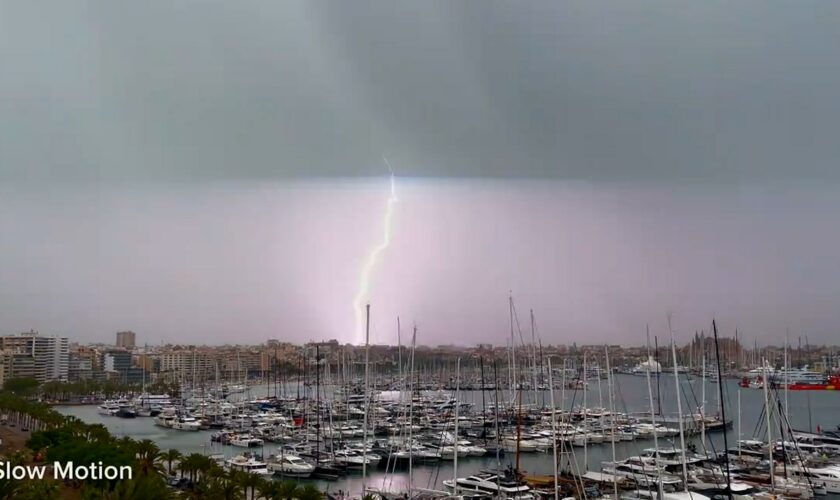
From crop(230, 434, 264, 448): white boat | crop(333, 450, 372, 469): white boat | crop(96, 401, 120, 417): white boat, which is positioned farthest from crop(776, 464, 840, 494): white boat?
crop(96, 401, 120, 417): white boat

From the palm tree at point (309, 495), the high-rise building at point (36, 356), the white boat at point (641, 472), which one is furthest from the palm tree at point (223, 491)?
the high-rise building at point (36, 356)

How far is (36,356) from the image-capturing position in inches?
2096

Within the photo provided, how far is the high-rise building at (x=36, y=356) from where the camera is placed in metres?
49.5

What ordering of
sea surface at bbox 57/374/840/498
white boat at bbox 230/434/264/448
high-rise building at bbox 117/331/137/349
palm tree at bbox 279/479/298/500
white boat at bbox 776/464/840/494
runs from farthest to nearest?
high-rise building at bbox 117/331/137/349
white boat at bbox 230/434/264/448
sea surface at bbox 57/374/840/498
white boat at bbox 776/464/840/494
palm tree at bbox 279/479/298/500

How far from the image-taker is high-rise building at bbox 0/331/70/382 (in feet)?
162

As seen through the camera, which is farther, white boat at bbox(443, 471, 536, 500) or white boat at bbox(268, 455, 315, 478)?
white boat at bbox(268, 455, 315, 478)

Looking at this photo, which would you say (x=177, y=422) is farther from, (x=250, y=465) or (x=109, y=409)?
(x=250, y=465)

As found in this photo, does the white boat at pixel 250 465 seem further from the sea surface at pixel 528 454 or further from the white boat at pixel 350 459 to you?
the white boat at pixel 350 459

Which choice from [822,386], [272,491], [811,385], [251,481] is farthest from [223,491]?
[822,386]

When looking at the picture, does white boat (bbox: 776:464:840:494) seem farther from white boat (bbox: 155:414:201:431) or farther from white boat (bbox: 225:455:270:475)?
white boat (bbox: 155:414:201:431)

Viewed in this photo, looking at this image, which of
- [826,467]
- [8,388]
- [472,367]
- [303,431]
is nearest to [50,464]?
[303,431]

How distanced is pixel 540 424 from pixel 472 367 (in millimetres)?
37181

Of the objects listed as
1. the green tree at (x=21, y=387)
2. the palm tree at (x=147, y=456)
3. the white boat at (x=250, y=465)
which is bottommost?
the white boat at (x=250, y=465)

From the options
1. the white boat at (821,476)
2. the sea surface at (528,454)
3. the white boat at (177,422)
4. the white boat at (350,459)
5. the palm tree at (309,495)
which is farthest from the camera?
the white boat at (177,422)
